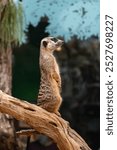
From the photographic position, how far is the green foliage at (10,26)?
7.85ft

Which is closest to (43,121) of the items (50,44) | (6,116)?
(6,116)

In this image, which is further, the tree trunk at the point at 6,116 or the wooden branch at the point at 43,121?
the tree trunk at the point at 6,116

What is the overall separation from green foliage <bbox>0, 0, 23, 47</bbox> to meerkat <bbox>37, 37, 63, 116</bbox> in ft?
0.46

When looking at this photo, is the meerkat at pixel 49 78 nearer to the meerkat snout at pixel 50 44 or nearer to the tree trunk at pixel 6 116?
the meerkat snout at pixel 50 44

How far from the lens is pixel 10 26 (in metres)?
2.40

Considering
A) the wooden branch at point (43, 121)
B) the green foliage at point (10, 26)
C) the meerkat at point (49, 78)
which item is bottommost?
the wooden branch at point (43, 121)

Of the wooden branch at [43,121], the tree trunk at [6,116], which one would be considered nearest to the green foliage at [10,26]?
the tree trunk at [6,116]

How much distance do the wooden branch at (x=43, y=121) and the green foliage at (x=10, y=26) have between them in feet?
0.94

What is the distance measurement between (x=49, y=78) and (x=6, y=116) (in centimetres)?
28

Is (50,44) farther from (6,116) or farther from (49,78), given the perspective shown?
(6,116)

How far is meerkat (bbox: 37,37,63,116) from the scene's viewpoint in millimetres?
2340

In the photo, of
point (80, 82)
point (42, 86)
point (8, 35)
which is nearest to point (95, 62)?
point (80, 82)

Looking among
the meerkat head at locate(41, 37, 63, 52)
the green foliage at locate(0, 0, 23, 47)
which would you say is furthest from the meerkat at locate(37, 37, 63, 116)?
the green foliage at locate(0, 0, 23, 47)

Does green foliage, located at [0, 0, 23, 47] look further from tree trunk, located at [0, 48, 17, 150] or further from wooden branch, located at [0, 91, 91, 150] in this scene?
wooden branch, located at [0, 91, 91, 150]
